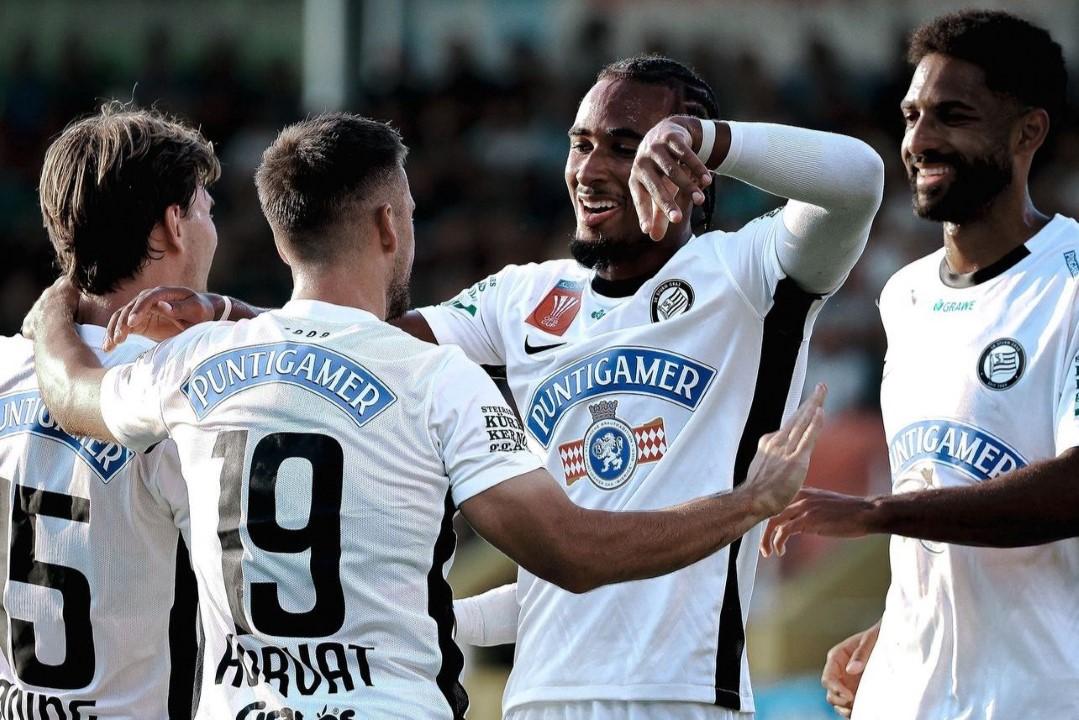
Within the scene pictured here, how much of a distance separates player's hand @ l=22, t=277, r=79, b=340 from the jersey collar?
2.83ft

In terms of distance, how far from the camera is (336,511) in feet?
12.2

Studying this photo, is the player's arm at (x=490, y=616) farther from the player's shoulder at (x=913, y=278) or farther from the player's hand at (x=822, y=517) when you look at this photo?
the player's shoulder at (x=913, y=278)

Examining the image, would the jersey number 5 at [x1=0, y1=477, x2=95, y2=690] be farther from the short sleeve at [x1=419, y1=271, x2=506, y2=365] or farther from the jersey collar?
the short sleeve at [x1=419, y1=271, x2=506, y2=365]

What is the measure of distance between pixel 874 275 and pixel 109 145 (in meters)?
7.58

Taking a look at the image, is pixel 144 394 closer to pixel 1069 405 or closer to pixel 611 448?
pixel 611 448

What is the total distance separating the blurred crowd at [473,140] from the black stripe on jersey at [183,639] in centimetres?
690

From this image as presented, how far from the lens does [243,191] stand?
14461mm

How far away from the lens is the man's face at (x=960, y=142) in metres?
4.82

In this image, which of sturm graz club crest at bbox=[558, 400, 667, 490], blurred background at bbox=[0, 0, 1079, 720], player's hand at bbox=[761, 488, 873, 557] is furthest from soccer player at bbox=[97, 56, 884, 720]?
blurred background at bbox=[0, 0, 1079, 720]

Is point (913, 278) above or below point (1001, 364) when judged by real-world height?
above

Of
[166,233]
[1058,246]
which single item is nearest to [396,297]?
[166,233]

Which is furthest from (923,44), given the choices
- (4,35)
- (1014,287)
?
(4,35)

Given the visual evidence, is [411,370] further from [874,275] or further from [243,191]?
[243,191]

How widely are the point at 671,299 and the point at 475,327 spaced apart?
2.38 ft
